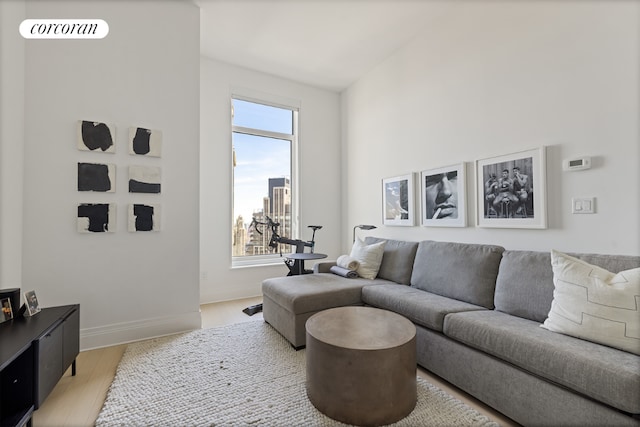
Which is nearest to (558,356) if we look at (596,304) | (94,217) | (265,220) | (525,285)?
(596,304)

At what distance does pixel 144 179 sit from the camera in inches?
112

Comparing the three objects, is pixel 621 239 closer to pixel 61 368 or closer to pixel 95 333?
pixel 61 368

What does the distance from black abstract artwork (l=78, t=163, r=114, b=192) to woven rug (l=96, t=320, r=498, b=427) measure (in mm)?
1448

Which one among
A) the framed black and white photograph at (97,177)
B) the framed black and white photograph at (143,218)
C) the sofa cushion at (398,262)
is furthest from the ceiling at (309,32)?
the sofa cushion at (398,262)

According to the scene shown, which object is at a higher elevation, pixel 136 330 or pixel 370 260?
pixel 370 260

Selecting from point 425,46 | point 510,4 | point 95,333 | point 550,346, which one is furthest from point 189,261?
point 510,4

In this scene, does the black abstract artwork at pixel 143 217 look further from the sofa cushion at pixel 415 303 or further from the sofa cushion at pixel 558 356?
the sofa cushion at pixel 558 356

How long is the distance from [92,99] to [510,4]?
3771 millimetres

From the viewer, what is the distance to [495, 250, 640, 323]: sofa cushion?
1789 millimetres

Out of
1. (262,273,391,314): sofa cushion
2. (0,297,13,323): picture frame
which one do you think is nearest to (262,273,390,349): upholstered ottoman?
(262,273,391,314): sofa cushion

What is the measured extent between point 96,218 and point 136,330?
109cm

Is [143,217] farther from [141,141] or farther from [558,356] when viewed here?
[558,356]

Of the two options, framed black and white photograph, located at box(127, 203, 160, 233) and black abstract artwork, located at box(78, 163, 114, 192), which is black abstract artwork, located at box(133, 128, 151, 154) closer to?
black abstract artwork, located at box(78, 163, 114, 192)

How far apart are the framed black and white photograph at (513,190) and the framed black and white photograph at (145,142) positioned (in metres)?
3.10
